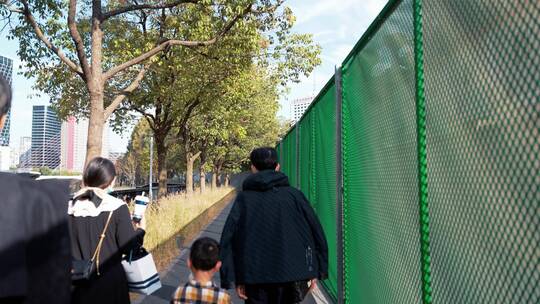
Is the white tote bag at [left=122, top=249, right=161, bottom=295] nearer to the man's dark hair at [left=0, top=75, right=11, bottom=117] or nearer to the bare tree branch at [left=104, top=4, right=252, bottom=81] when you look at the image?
the man's dark hair at [left=0, top=75, right=11, bottom=117]

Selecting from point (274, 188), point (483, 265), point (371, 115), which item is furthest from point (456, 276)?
point (371, 115)

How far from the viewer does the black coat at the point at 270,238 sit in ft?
9.87

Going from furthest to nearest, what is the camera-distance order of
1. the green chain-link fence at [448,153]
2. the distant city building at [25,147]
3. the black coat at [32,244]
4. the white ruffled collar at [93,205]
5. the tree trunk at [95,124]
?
the distant city building at [25,147] < the tree trunk at [95,124] < the white ruffled collar at [93,205] < the green chain-link fence at [448,153] < the black coat at [32,244]

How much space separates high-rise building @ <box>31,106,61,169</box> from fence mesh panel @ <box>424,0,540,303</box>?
562 ft

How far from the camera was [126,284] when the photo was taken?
2.95 m

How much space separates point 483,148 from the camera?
184cm

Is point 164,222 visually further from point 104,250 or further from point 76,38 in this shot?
point 104,250

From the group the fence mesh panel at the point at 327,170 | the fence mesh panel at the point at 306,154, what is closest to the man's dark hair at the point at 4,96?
the fence mesh panel at the point at 327,170

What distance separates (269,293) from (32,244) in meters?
1.96

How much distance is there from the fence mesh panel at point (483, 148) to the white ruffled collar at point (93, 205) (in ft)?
6.23

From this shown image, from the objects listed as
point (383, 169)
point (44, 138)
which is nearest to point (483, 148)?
point (383, 169)

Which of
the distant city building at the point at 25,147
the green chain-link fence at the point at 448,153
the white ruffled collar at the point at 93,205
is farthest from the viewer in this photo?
the distant city building at the point at 25,147

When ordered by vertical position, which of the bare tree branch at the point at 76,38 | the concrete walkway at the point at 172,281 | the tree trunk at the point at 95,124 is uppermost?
the bare tree branch at the point at 76,38

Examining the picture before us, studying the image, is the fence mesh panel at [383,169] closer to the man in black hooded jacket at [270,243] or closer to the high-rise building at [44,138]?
the man in black hooded jacket at [270,243]
